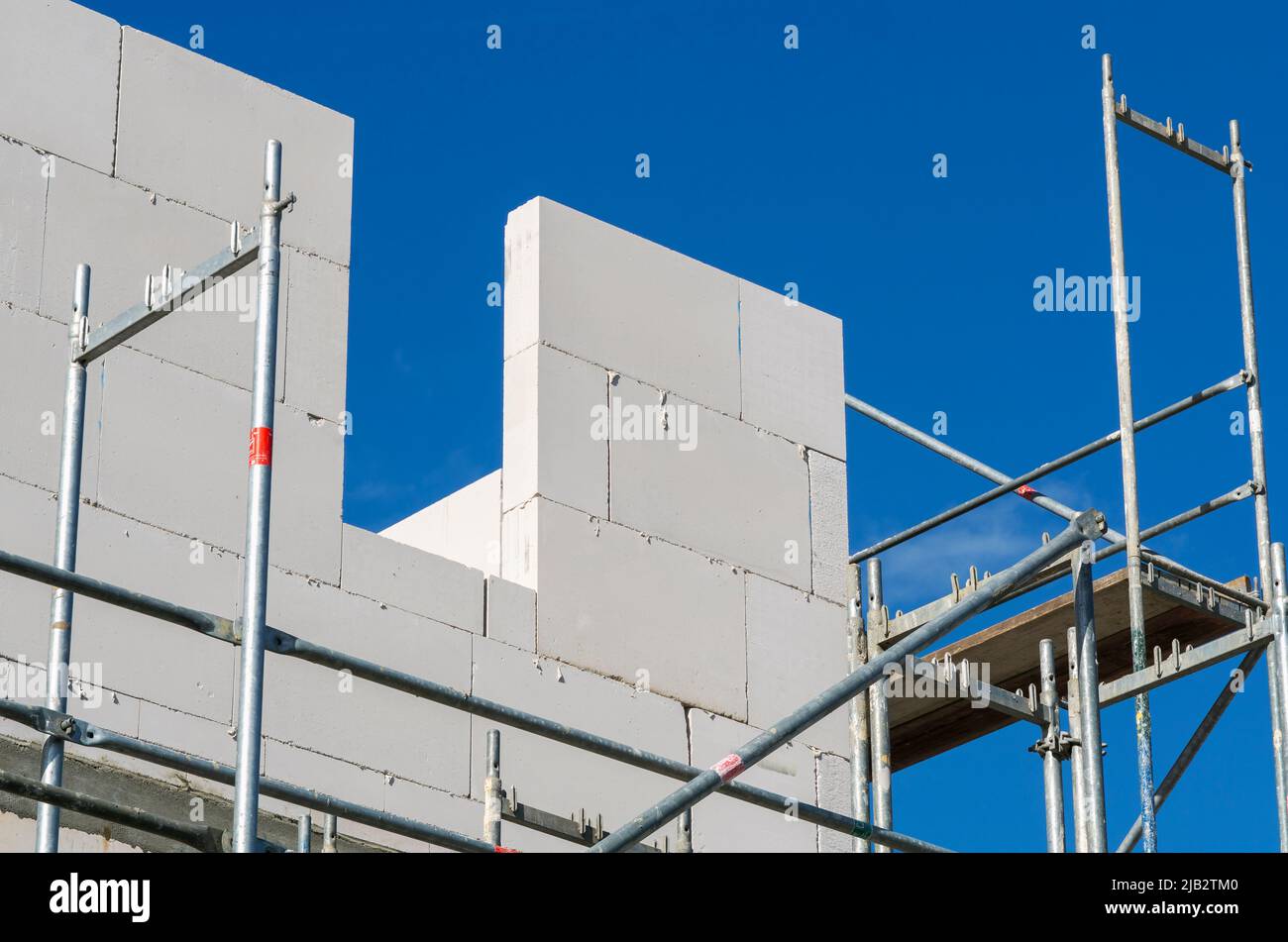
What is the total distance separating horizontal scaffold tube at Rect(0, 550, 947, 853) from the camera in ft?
22.7

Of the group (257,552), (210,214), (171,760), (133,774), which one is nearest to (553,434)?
(210,214)

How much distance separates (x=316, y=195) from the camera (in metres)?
11.1

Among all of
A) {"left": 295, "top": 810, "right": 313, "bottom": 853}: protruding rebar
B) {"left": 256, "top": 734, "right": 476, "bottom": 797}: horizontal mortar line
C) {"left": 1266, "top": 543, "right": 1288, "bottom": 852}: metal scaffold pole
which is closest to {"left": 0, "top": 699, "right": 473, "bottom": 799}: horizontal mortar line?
{"left": 256, "top": 734, "right": 476, "bottom": 797}: horizontal mortar line

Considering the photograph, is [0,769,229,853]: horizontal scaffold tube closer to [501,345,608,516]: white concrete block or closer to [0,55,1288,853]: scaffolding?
[0,55,1288,853]: scaffolding

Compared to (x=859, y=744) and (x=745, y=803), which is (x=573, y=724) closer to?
(x=745, y=803)

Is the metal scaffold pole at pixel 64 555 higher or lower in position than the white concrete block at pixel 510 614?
lower

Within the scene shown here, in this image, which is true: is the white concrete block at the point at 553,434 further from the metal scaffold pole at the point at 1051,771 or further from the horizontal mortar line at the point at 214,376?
the metal scaffold pole at the point at 1051,771

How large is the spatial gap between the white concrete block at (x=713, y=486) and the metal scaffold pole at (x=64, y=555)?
4458 mm

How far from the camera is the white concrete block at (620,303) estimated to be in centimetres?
1200

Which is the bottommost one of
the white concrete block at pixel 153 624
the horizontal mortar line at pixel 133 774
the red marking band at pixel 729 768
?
the red marking band at pixel 729 768

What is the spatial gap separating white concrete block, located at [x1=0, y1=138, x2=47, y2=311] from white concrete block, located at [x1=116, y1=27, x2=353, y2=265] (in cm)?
44

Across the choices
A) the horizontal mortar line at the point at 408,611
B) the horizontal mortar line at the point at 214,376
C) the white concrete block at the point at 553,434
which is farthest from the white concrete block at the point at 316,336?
the white concrete block at the point at 553,434
